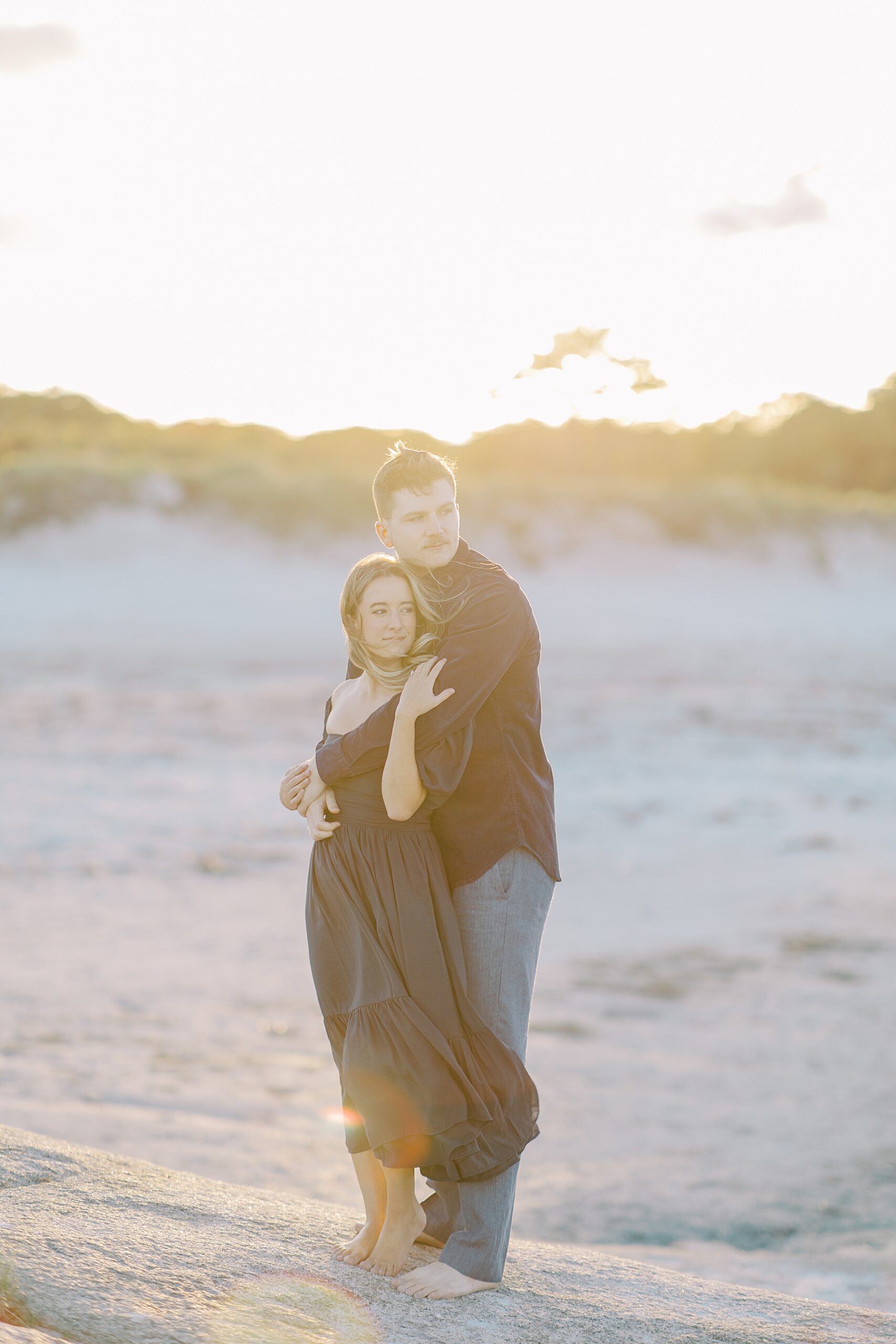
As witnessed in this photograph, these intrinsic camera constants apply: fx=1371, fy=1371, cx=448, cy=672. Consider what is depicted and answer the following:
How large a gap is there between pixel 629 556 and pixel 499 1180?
17.1 meters

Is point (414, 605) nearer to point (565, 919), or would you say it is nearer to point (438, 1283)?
Result: point (438, 1283)

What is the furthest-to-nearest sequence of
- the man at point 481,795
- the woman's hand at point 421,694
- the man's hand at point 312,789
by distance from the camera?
the man's hand at point 312,789
the man at point 481,795
the woman's hand at point 421,694

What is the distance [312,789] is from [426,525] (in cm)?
67

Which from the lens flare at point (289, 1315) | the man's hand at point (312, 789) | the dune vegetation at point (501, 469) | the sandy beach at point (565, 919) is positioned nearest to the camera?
the lens flare at point (289, 1315)

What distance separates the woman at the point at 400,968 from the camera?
304 centimetres

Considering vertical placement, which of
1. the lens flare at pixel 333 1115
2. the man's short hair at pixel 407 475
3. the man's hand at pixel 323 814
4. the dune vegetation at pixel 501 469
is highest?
the dune vegetation at pixel 501 469

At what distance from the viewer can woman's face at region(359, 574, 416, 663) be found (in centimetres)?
312

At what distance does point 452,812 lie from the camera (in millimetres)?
3195

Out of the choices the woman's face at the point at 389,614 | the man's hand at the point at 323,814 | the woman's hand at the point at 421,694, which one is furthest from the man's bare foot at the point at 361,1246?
the woman's face at the point at 389,614

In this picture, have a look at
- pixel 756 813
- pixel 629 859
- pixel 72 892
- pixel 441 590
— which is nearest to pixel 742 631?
pixel 756 813

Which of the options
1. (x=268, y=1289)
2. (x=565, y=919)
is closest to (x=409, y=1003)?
(x=268, y=1289)

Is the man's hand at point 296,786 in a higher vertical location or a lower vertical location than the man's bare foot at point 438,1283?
higher

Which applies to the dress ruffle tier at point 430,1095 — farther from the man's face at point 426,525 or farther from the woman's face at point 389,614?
the man's face at point 426,525

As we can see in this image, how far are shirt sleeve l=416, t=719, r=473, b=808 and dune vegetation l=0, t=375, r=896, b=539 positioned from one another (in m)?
0.97
